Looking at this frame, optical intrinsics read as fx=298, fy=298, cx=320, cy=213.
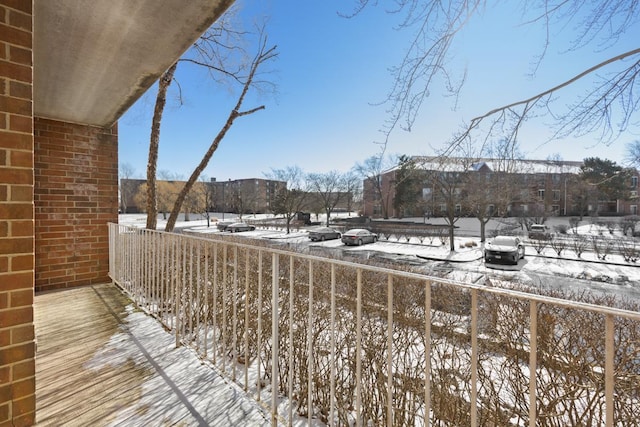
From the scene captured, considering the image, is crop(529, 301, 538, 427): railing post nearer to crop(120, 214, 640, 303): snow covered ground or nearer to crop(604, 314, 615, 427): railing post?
crop(604, 314, 615, 427): railing post

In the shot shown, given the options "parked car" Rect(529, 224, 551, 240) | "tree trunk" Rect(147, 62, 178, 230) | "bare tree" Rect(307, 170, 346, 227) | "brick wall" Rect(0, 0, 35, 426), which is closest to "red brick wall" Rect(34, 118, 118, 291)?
"tree trunk" Rect(147, 62, 178, 230)

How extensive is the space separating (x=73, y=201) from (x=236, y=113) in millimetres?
4457

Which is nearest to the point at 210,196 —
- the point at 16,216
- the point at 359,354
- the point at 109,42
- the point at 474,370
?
the point at 109,42

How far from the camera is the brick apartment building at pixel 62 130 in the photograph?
1.46 meters

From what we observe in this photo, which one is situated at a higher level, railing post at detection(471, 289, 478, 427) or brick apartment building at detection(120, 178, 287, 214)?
brick apartment building at detection(120, 178, 287, 214)

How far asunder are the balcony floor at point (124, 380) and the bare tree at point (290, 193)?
1026 inches

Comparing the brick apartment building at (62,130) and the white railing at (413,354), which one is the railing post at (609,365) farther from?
the brick apartment building at (62,130)

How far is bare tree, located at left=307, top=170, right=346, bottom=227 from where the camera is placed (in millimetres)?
37875

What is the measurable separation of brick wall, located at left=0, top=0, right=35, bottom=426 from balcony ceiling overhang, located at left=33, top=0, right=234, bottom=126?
63cm

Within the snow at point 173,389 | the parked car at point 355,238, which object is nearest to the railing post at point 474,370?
the snow at point 173,389

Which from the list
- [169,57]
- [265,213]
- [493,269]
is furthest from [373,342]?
[265,213]

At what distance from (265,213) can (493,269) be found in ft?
143

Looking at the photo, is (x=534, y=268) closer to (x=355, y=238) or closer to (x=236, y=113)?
(x=355, y=238)

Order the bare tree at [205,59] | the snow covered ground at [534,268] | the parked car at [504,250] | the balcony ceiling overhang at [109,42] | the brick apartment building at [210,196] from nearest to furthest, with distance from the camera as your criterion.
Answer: the balcony ceiling overhang at [109,42] < the bare tree at [205,59] < the snow covered ground at [534,268] < the parked car at [504,250] < the brick apartment building at [210,196]
